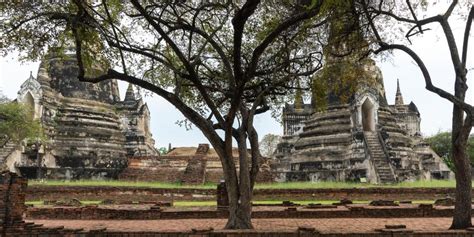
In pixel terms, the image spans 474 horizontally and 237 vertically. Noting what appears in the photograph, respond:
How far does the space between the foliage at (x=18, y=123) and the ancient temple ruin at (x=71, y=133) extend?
0.47 meters

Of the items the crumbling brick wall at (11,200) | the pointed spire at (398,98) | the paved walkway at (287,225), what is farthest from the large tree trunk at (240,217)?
the pointed spire at (398,98)

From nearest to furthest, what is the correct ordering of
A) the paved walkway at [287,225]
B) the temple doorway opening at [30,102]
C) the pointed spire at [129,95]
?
the paved walkway at [287,225] → the temple doorway opening at [30,102] → the pointed spire at [129,95]

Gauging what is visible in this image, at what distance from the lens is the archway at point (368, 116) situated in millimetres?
25062

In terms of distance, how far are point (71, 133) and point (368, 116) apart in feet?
52.0

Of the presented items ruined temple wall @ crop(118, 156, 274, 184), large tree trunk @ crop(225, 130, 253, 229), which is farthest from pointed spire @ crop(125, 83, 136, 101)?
large tree trunk @ crop(225, 130, 253, 229)

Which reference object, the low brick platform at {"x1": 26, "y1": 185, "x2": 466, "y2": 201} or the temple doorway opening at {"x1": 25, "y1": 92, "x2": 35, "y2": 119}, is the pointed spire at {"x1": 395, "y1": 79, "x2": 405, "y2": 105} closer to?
the low brick platform at {"x1": 26, "y1": 185, "x2": 466, "y2": 201}

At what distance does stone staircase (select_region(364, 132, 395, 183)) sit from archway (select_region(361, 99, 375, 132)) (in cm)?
119

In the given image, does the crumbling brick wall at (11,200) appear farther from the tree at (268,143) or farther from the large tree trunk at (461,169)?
the tree at (268,143)

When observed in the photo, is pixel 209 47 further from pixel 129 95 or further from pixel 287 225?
pixel 129 95

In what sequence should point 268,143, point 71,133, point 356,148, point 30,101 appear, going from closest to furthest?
point 356,148, point 71,133, point 30,101, point 268,143

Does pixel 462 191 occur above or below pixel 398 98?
below

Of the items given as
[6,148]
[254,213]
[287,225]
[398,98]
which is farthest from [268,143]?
[287,225]

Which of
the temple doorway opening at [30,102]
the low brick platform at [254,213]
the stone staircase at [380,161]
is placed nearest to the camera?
the low brick platform at [254,213]

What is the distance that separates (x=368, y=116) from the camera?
1002 inches
